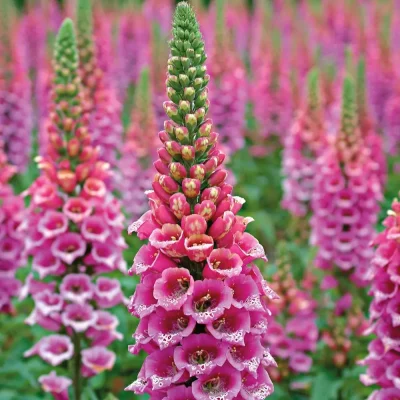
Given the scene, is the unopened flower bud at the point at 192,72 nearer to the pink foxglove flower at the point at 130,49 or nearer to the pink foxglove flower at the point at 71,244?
the pink foxglove flower at the point at 71,244

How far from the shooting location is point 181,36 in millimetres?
2613

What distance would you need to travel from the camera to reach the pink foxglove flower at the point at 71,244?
4.05 meters

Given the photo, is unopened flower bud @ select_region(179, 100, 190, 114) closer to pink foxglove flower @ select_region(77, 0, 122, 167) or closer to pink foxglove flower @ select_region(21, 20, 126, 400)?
pink foxglove flower @ select_region(21, 20, 126, 400)

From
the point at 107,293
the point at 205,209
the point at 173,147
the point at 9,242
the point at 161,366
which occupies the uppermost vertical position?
the point at 173,147

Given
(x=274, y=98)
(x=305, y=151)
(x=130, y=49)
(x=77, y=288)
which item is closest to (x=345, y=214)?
(x=305, y=151)

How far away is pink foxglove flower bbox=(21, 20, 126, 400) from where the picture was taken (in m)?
4.05

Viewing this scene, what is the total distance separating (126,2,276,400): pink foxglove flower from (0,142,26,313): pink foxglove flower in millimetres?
2449

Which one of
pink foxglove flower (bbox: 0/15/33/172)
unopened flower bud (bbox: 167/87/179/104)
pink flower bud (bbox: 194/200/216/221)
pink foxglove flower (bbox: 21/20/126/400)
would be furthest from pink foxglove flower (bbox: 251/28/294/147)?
pink flower bud (bbox: 194/200/216/221)

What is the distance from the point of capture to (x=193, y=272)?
103 inches

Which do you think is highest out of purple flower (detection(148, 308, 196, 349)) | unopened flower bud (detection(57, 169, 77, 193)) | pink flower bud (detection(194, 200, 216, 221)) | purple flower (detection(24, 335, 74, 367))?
pink flower bud (detection(194, 200, 216, 221))

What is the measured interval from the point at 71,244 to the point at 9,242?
1073 millimetres

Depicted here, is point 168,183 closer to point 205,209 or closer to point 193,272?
point 205,209

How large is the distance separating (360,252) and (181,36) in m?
3.48

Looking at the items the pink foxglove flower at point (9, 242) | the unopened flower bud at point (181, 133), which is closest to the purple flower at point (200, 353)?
the unopened flower bud at point (181, 133)
